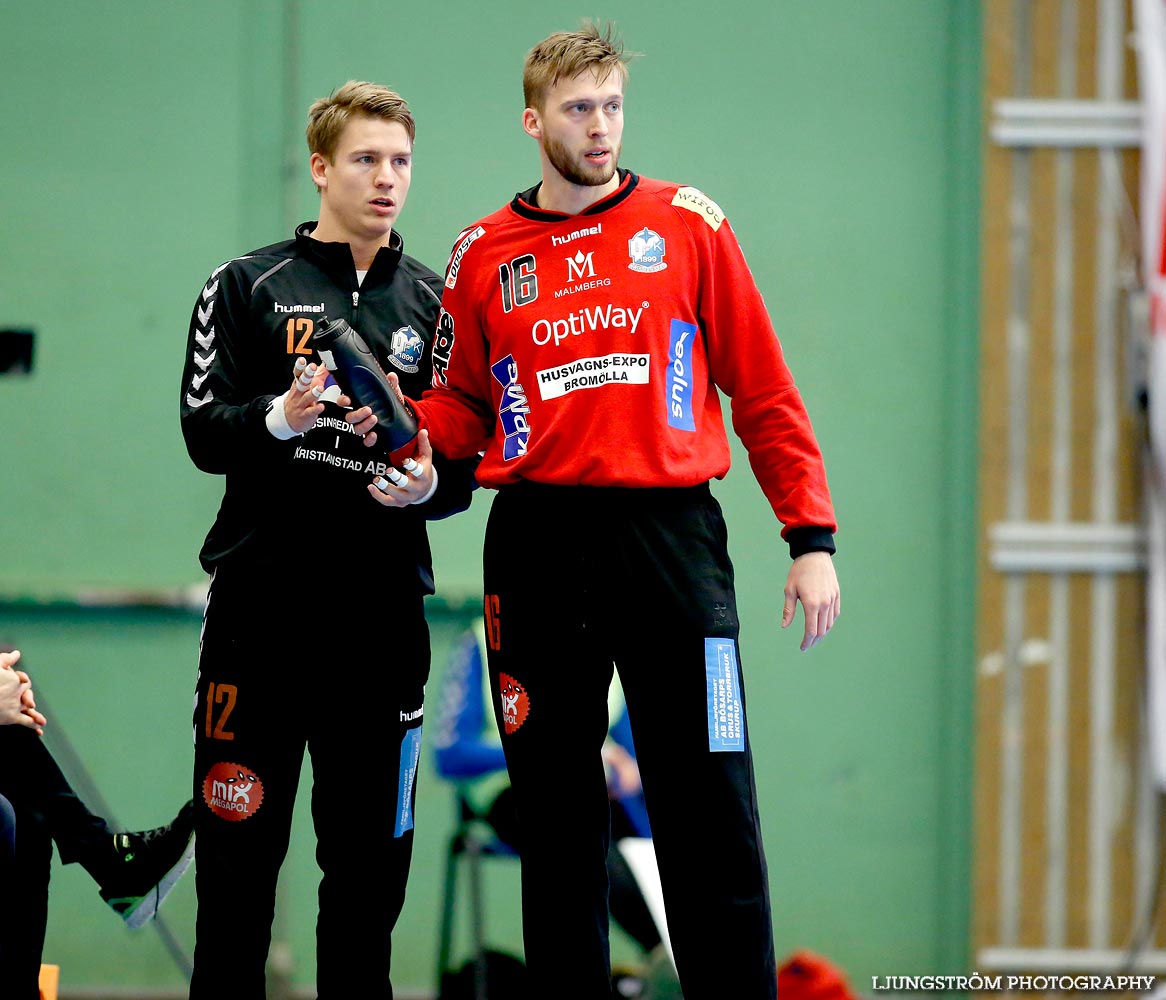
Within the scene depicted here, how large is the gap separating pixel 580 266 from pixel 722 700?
0.73 meters

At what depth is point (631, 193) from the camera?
2252 millimetres

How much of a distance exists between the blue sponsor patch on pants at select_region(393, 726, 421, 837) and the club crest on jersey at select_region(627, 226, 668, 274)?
94cm

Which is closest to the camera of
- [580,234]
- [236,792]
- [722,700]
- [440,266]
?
[722,700]

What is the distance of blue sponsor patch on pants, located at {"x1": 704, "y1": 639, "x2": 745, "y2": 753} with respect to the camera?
209cm

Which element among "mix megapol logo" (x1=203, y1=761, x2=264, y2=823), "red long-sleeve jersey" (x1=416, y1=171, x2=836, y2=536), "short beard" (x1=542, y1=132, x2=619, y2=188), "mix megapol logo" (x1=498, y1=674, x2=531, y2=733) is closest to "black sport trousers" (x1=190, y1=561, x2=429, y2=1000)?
"mix megapol logo" (x1=203, y1=761, x2=264, y2=823)

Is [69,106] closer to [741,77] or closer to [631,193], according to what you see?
[741,77]

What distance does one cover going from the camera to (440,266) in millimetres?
3836

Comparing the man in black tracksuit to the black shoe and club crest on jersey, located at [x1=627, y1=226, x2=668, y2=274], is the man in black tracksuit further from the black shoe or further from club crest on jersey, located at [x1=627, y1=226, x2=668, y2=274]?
club crest on jersey, located at [x1=627, y1=226, x2=668, y2=274]

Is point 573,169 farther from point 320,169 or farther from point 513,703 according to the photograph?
point 513,703

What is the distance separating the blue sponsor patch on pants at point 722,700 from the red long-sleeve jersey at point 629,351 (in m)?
0.25

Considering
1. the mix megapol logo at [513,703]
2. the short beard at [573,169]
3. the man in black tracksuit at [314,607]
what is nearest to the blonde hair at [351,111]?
the man in black tracksuit at [314,607]

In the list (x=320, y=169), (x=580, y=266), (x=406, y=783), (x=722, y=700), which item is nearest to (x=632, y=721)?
(x=722, y=700)

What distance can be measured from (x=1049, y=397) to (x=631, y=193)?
2052 millimetres

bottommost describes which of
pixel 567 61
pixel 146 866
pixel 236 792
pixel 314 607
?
pixel 146 866
